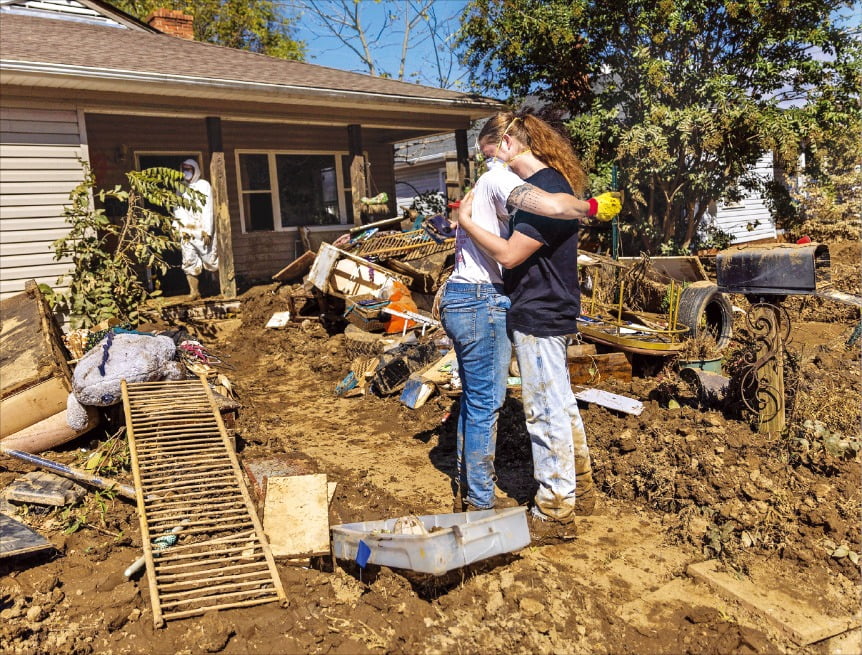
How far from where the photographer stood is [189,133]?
1239cm

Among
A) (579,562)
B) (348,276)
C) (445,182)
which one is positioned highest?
(445,182)

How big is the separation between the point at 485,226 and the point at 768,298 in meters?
2.02

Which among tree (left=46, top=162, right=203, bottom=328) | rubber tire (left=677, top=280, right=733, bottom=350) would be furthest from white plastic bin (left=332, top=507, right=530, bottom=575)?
tree (left=46, top=162, right=203, bottom=328)

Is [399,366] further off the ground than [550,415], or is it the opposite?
[550,415]

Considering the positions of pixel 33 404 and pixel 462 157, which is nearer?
pixel 33 404

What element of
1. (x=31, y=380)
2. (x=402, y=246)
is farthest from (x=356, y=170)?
(x=31, y=380)

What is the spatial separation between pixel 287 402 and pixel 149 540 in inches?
130

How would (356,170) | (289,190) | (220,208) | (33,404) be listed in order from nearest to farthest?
1. (33,404)
2. (220,208)
3. (356,170)
4. (289,190)

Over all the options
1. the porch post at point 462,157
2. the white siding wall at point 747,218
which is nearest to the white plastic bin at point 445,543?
the porch post at point 462,157

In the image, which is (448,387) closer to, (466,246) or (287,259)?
(466,246)

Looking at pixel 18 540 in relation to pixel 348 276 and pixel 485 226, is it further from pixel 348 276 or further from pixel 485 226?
pixel 348 276

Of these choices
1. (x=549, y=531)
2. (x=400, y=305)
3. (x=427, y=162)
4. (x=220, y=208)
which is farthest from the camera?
(x=427, y=162)

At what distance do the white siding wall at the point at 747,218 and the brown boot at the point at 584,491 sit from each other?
15.0 m

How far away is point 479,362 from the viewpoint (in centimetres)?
329
